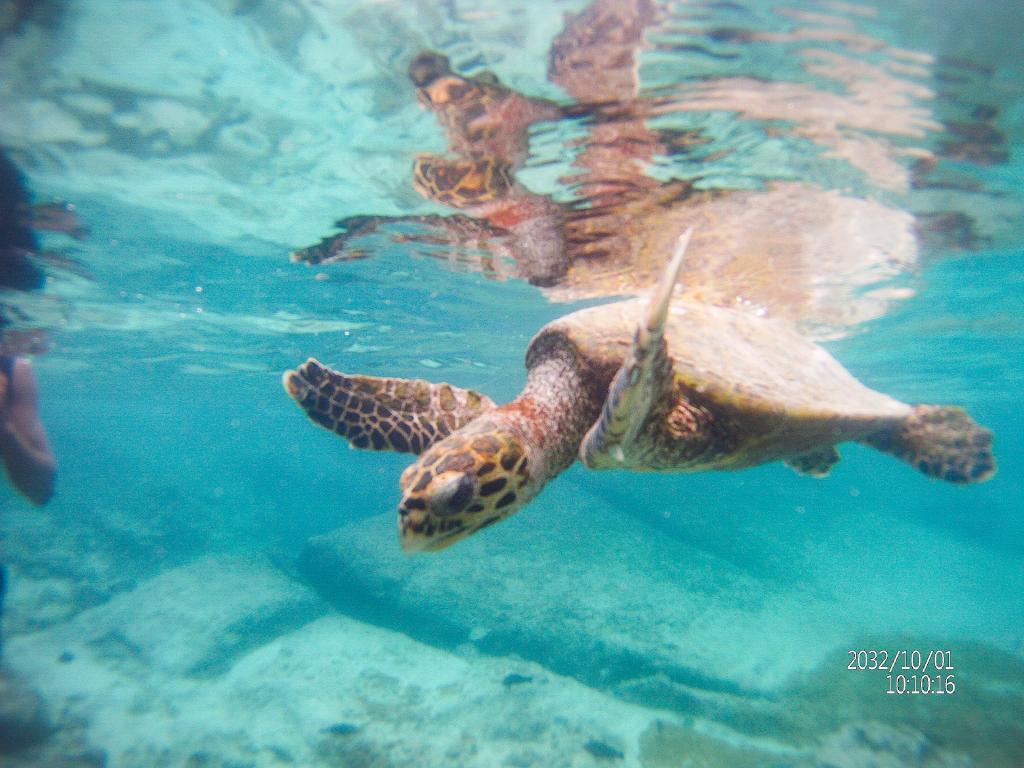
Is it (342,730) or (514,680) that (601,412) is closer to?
(514,680)

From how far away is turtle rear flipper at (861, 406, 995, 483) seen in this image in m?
6.55

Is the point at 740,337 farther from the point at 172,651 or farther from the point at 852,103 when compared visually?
the point at 172,651

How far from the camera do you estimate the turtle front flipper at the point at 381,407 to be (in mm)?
4590

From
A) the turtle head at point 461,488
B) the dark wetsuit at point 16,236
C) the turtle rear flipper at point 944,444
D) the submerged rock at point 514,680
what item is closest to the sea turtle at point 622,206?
the turtle rear flipper at point 944,444


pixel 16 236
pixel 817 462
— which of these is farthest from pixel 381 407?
pixel 16 236

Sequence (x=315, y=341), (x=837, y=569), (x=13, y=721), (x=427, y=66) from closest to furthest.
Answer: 1. (x=427, y=66)
2. (x=13, y=721)
3. (x=315, y=341)
4. (x=837, y=569)

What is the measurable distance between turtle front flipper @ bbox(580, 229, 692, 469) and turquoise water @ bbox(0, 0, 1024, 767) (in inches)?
147

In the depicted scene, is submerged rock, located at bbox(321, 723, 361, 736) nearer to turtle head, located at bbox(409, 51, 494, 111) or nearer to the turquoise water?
the turquoise water

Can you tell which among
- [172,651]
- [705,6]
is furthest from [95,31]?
[172,651]

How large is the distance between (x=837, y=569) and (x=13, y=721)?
32.0 metres

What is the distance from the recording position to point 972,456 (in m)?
6.64

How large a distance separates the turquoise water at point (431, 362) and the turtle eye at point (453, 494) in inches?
176

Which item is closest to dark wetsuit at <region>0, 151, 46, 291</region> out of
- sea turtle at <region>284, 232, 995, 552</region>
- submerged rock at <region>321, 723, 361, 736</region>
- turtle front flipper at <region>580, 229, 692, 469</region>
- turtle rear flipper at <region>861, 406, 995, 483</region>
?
sea turtle at <region>284, 232, 995, 552</region>

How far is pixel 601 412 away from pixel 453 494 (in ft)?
7.15
